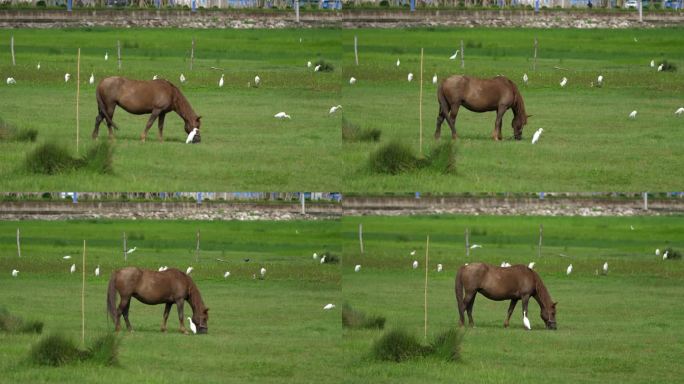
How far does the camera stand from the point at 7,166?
15.9m

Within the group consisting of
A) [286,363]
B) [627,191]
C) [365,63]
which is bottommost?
[286,363]

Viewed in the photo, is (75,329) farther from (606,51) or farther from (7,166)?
(606,51)

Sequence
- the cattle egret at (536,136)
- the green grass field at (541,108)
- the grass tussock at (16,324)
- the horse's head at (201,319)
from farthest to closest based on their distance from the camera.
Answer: the horse's head at (201,319)
the cattle egret at (536,136)
the grass tussock at (16,324)
the green grass field at (541,108)

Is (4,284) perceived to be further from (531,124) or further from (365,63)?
(531,124)

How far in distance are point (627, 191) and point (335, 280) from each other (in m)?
2.78

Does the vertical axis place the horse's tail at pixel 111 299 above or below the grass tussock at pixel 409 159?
below

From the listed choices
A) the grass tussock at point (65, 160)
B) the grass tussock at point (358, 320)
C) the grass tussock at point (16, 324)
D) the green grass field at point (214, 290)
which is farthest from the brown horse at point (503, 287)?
the grass tussock at point (16, 324)

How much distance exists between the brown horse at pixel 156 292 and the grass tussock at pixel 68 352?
63 centimetres

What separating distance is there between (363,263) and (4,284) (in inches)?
130

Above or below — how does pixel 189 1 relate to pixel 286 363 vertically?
above

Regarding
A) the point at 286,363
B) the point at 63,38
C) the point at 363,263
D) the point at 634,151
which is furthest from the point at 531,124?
the point at 63,38

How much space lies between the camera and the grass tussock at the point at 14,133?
52.8 feet

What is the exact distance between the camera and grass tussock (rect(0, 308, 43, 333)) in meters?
16.1

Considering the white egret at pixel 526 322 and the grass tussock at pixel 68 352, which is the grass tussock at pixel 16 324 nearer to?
the grass tussock at pixel 68 352
